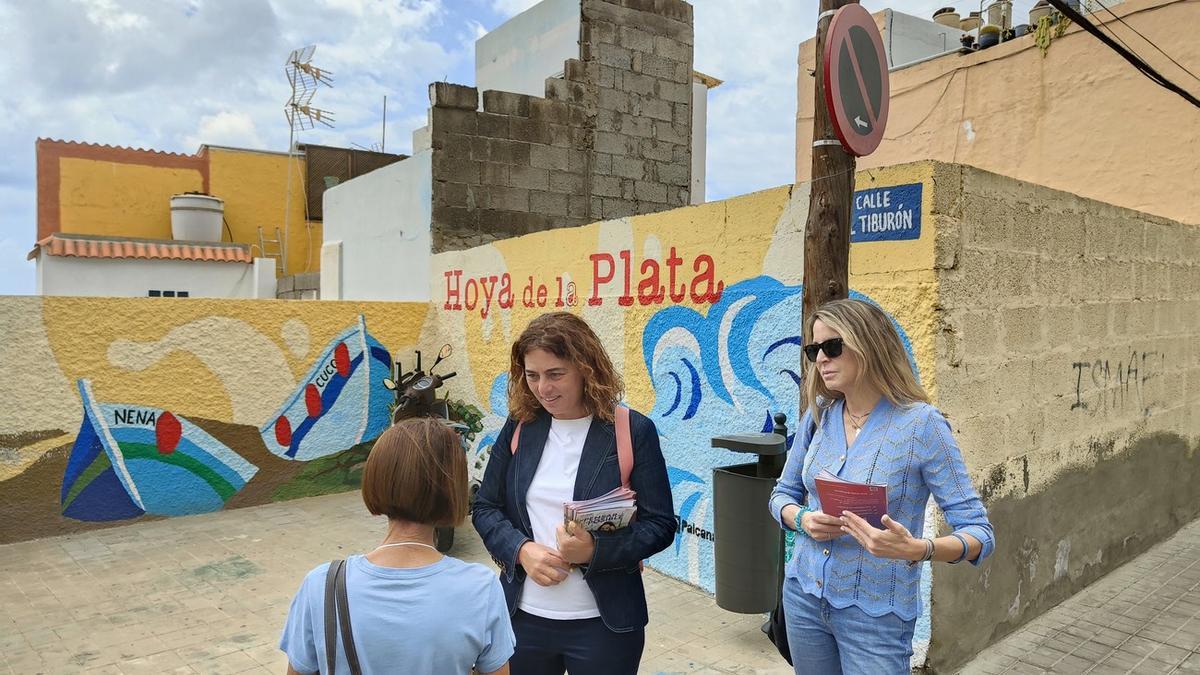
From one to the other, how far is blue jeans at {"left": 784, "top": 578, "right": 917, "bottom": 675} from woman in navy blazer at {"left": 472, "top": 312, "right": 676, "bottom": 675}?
1.44 feet

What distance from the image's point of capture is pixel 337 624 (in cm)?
170

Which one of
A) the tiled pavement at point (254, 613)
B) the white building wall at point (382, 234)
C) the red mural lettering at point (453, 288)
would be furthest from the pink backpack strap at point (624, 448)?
the white building wall at point (382, 234)

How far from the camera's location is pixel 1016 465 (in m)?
4.46

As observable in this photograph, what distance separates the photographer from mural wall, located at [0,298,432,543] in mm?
6523

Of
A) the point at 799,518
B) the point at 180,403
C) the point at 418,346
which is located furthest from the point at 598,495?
the point at 418,346

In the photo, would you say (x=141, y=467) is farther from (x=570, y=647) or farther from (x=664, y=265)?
(x=570, y=647)

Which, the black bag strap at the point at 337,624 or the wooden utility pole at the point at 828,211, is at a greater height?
the wooden utility pole at the point at 828,211

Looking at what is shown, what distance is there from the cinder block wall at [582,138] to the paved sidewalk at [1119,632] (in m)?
6.41

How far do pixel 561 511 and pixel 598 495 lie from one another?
0.44ft

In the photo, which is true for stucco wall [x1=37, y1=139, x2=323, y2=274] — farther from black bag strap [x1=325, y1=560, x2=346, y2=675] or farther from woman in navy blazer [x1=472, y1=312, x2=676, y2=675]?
black bag strap [x1=325, y1=560, x2=346, y2=675]

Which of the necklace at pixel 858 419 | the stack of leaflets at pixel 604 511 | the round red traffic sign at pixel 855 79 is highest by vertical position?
the round red traffic sign at pixel 855 79

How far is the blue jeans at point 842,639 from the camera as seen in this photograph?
2.25 meters

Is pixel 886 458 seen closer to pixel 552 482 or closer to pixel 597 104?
pixel 552 482

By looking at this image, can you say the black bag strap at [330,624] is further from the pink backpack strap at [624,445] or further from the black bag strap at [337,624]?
the pink backpack strap at [624,445]
